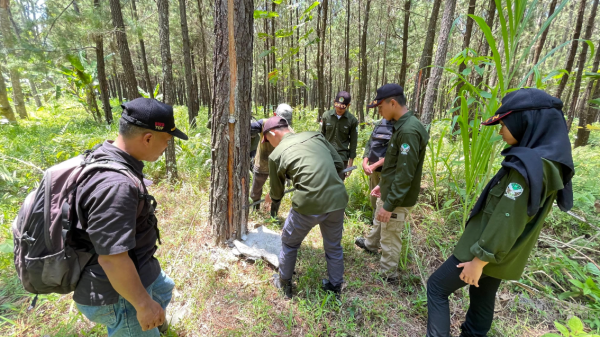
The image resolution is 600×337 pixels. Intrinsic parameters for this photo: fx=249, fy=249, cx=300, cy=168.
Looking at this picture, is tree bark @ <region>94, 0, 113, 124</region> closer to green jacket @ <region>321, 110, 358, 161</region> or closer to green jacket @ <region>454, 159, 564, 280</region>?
green jacket @ <region>321, 110, 358, 161</region>

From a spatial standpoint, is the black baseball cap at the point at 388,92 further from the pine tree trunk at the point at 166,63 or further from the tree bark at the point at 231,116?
the pine tree trunk at the point at 166,63

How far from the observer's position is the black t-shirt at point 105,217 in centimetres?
114

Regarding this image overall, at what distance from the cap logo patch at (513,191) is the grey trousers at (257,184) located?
3256 mm

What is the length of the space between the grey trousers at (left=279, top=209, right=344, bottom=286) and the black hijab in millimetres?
1352

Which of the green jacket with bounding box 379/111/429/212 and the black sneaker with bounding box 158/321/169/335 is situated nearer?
the black sneaker with bounding box 158/321/169/335

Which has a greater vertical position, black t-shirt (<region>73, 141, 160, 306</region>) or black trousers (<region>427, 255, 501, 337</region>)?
black t-shirt (<region>73, 141, 160, 306</region>)

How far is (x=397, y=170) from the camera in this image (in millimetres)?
2539

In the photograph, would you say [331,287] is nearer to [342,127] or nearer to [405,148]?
[405,148]

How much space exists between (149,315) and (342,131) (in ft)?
12.5

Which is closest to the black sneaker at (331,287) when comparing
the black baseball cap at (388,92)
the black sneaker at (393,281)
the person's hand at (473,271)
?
the black sneaker at (393,281)

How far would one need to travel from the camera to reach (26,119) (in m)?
9.93

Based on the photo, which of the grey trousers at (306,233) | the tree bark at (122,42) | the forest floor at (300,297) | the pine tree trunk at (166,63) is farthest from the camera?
the tree bark at (122,42)

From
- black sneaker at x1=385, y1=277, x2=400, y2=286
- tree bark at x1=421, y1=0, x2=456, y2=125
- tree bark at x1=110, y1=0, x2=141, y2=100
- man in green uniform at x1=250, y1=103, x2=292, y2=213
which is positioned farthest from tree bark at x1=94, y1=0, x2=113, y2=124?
black sneaker at x1=385, y1=277, x2=400, y2=286

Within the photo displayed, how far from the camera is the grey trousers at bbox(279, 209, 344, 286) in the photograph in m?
2.32
